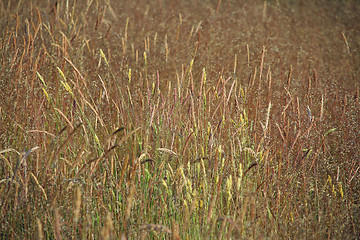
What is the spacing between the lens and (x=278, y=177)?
140 cm

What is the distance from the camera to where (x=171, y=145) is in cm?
139

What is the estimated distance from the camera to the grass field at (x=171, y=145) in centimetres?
120

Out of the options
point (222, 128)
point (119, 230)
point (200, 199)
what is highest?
point (222, 128)

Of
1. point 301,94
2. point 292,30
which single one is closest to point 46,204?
point 301,94

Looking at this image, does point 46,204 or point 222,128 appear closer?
point 46,204

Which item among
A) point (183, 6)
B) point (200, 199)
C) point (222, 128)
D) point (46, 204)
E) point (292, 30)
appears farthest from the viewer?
point (183, 6)

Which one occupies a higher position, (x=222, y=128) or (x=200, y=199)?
(x=222, y=128)

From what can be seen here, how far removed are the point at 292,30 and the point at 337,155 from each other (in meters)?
1.91

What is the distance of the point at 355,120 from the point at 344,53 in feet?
4.75

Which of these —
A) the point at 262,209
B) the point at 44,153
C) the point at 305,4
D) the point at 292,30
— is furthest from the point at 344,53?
the point at 44,153

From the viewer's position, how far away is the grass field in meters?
1.20

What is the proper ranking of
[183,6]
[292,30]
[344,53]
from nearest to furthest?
[344,53], [292,30], [183,6]

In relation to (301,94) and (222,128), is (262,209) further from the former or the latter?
(301,94)

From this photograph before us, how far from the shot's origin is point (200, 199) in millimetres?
1305
